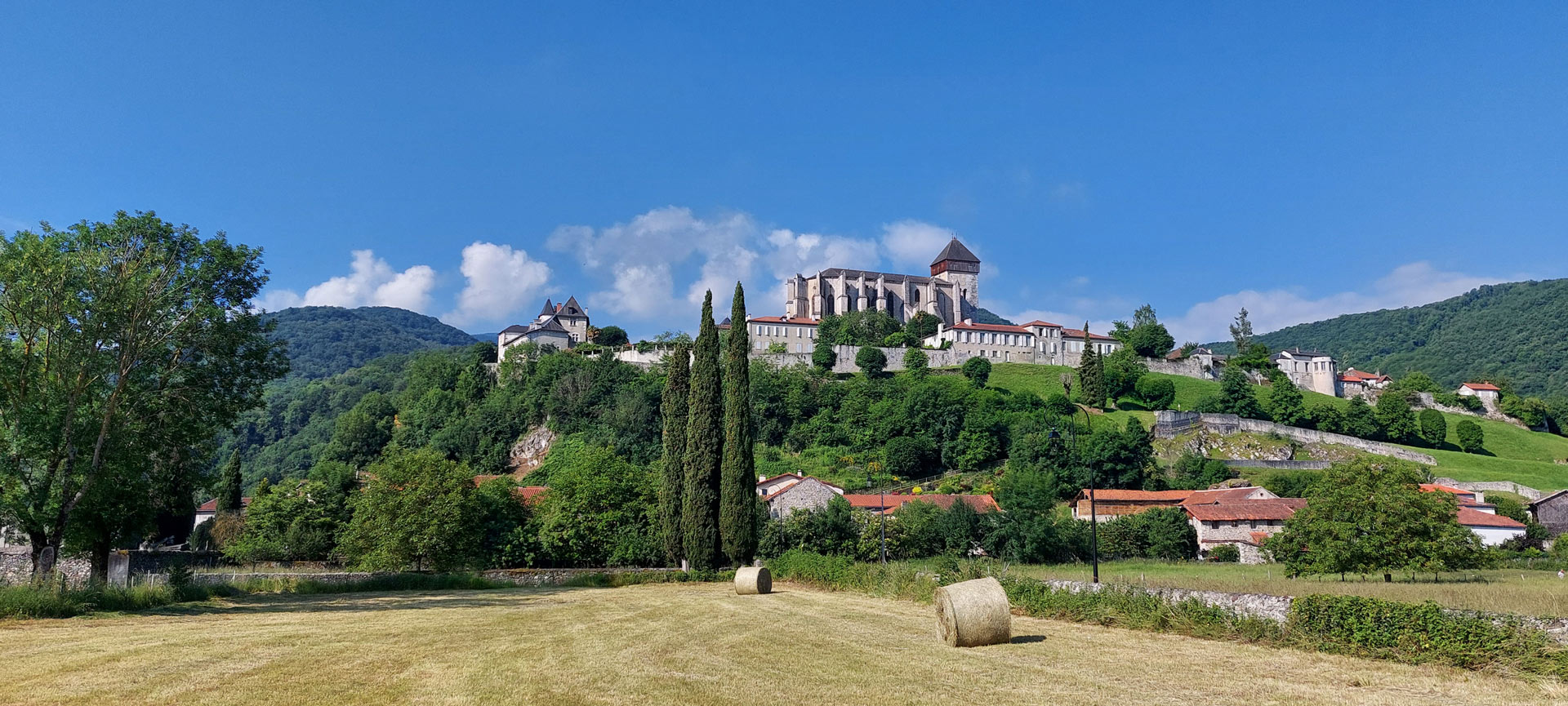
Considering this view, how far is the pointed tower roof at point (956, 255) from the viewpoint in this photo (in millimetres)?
154562

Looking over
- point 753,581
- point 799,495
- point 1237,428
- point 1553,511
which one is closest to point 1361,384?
point 1237,428

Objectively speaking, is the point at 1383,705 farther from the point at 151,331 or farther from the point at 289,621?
the point at 151,331

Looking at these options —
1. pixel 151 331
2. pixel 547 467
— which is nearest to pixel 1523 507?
pixel 547 467

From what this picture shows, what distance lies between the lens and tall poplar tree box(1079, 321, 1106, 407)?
99000mm

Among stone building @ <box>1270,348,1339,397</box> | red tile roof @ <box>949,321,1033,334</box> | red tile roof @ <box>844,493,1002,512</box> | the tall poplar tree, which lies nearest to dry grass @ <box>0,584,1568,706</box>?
red tile roof @ <box>844,493,1002,512</box>

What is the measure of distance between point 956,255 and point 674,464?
12267 centimetres

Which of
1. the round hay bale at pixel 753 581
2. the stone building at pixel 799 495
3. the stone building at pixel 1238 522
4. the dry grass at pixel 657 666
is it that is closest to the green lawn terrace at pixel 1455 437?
the stone building at pixel 1238 522

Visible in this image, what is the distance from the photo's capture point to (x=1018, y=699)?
1102 cm

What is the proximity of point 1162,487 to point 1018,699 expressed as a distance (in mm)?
73808

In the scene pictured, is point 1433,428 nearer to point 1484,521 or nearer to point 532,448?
point 1484,521

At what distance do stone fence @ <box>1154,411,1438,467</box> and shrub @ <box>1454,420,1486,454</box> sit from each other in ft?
29.2

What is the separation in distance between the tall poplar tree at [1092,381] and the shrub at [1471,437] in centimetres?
3533

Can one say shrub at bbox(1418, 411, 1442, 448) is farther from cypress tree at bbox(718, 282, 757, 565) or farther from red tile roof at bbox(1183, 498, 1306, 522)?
cypress tree at bbox(718, 282, 757, 565)

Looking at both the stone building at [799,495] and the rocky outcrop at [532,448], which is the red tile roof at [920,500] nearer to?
the stone building at [799,495]
